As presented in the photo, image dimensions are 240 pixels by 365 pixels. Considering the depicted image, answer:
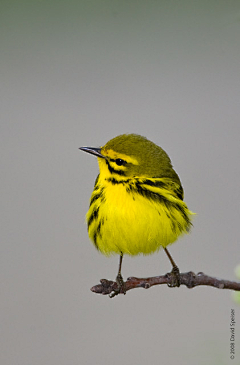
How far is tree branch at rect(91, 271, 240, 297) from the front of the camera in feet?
3.16

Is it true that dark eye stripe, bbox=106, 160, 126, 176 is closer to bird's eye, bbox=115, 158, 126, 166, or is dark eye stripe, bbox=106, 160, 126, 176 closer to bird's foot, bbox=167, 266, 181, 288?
bird's eye, bbox=115, 158, 126, 166

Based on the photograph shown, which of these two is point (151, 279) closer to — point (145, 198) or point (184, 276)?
point (184, 276)

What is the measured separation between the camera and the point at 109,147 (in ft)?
3.59

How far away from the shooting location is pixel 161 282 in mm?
1068

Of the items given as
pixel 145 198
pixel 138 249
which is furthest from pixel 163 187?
pixel 138 249

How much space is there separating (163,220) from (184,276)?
144mm

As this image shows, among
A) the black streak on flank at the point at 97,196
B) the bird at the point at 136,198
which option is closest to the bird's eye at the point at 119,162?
the bird at the point at 136,198

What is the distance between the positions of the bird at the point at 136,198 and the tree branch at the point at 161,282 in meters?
0.03

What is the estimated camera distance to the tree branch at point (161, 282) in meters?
0.96

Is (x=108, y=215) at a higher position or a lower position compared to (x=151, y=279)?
higher

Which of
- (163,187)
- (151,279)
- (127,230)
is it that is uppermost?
(163,187)

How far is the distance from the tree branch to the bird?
28mm

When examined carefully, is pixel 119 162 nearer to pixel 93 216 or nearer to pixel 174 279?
pixel 93 216

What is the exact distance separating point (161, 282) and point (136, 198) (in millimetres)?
205
